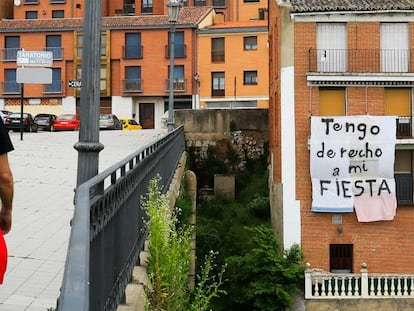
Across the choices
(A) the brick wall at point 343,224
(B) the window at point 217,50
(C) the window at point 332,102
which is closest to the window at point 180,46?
(B) the window at point 217,50

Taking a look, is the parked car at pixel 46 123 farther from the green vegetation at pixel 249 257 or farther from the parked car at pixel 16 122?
the green vegetation at pixel 249 257

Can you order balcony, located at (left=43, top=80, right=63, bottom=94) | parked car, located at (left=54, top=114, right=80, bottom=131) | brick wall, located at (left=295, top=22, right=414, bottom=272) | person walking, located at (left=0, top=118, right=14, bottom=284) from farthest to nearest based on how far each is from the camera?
balcony, located at (left=43, top=80, right=63, bottom=94), parked car, located at (left=54, top=114, right=80, bottom=131), brick wall, located at (left=295, top=22, right=414, bottom=272), person walking, located at (left=0, top=118, right=14, bottom=284)

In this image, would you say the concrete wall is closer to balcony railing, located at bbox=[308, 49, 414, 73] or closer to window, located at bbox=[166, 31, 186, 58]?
balcony railing, located at bbox=[308, 49, 414, 73]

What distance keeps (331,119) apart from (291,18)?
13.8ft

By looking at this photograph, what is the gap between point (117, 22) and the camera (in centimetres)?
5259

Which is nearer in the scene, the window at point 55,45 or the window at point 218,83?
the window at point 218,83

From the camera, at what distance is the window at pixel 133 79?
170ft

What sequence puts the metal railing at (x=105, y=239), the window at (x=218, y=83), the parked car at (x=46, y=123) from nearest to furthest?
1. the metal railing at (x=105, y=239)
2. the parked car at (x=46, y=123)
3. the window at (x=218, y=83)

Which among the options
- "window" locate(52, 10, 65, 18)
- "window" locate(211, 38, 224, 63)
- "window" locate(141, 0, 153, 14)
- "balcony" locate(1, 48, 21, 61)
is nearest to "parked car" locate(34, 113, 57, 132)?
"balcony" locate(1, 48, 21, 61)

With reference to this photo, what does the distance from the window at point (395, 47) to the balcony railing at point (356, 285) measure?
8.07 m

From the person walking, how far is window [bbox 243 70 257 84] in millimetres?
46284

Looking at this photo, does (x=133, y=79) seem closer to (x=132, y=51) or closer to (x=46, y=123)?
(x=132, y=51)

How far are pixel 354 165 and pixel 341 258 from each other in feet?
12.1

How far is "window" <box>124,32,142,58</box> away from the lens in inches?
2052
